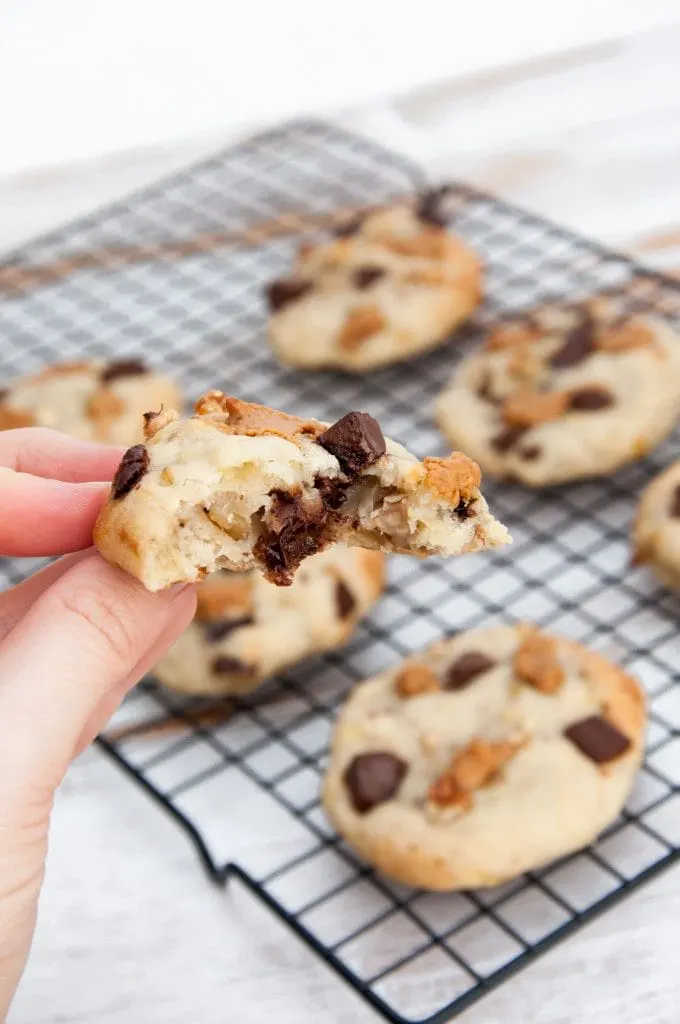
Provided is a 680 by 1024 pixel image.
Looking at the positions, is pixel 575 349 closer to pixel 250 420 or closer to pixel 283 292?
pixel 283 292

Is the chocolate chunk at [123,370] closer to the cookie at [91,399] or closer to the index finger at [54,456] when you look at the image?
the cookie at [91,399]

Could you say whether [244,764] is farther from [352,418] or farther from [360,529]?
[352,418]

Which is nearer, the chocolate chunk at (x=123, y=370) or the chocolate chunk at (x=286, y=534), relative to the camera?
the chocolate chunk at (x=286, y=534)

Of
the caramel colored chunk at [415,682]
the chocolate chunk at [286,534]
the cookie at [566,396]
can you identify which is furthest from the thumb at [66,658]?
the cookie at [566,396]

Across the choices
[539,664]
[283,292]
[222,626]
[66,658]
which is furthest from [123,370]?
[66,658]

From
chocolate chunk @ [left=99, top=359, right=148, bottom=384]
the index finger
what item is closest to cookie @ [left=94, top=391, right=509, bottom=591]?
the index finger

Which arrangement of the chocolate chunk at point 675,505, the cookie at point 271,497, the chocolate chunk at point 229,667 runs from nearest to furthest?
1. the cookie at point 271,497
2. the chocolate chunk at point 229,667
3. the chocolate chunk at point 675,505

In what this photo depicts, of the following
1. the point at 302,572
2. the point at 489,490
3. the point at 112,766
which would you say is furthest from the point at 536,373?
the point at 112,766
